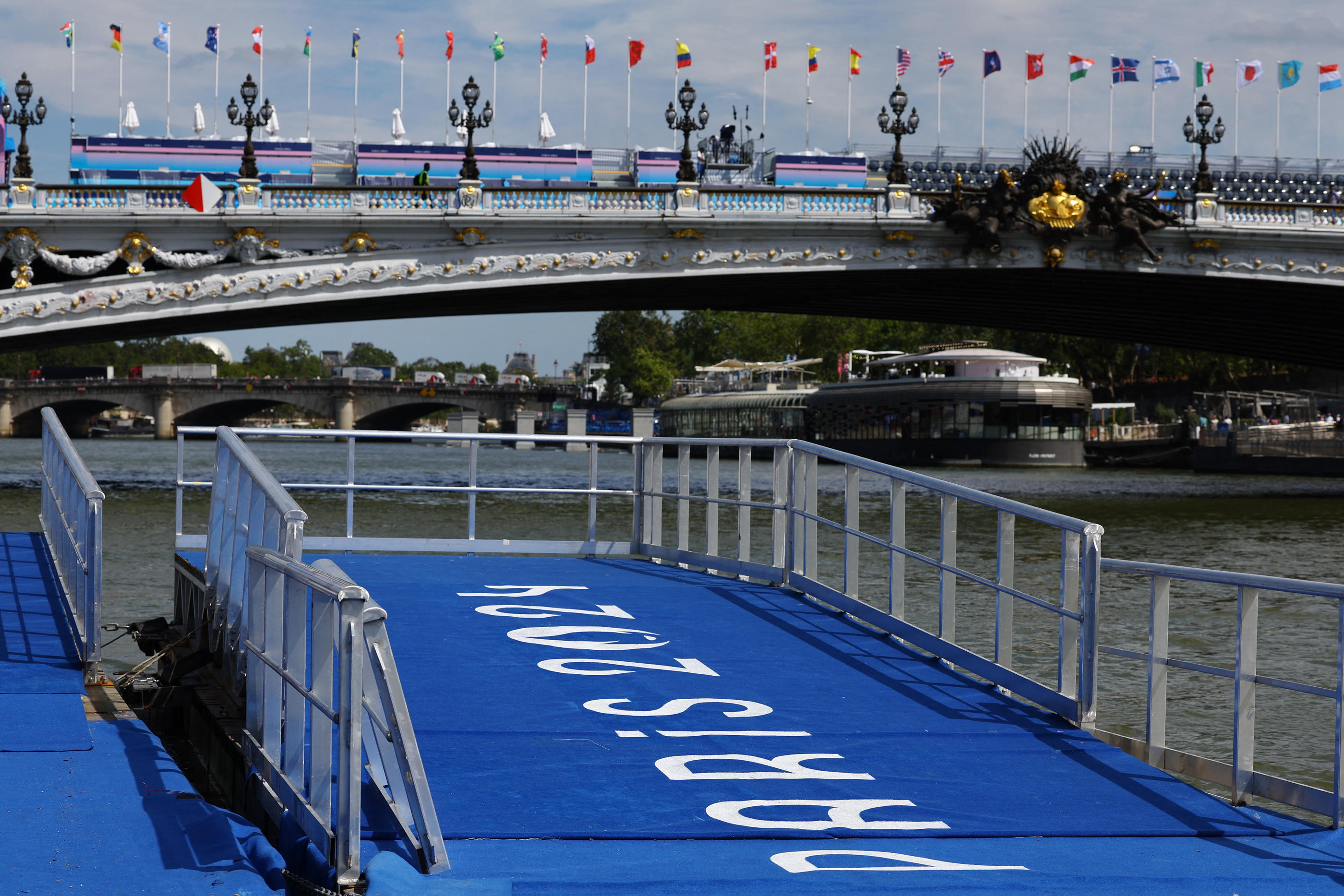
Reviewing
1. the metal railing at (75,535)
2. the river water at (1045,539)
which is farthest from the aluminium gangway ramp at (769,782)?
the metal railing at (75,535)

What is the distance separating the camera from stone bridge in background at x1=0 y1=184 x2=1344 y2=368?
34.9m

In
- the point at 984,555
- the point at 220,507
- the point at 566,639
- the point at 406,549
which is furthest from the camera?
the point at 984,555

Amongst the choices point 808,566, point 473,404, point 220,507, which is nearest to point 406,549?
point 808,566

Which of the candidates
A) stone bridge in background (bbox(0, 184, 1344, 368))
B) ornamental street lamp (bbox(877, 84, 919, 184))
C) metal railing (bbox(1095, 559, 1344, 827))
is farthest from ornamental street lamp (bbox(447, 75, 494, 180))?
metal railing (bbox(1095, 559, 1344, 827))

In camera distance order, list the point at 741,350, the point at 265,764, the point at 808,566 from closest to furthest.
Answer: the point at 265,764, the point at 808,566, the point at 741,350

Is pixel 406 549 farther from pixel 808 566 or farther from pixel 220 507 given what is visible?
pixel 220 507

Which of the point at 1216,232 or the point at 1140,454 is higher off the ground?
the point at 1216,232

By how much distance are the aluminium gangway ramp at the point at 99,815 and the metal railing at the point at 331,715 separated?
0.94 feet

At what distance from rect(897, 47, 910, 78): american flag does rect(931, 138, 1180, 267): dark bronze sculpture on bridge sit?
7.47 m

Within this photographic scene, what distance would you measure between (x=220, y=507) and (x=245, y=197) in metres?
28.8

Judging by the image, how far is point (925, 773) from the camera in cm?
681

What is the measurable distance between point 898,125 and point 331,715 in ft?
120

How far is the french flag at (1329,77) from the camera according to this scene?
53.5 meters

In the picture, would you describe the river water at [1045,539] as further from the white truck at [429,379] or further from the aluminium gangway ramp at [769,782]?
the white truck at [429,379]
